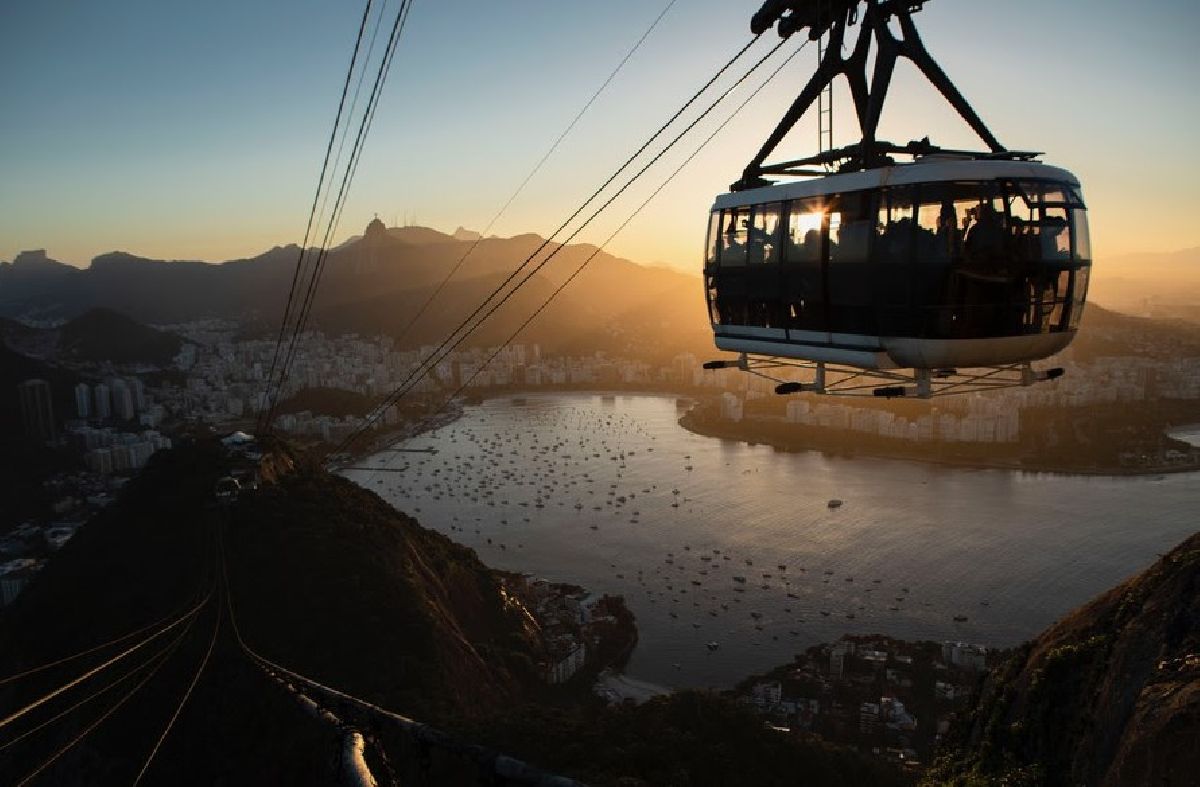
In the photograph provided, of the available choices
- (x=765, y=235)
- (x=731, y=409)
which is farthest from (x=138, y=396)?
(x=765, y=235)

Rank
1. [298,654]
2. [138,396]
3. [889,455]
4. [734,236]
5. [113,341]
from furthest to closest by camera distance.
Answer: [113,341], [138,396], [889,455], [298,654], [734,236]

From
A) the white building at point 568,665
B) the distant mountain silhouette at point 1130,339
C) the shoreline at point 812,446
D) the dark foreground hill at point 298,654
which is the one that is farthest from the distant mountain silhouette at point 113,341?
the distant mountain silhouette at point 1130,339

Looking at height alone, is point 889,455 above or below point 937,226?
below

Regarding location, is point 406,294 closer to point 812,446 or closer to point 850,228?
point 812,446

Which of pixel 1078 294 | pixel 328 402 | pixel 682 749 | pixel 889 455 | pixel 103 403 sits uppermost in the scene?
Result: pixel 1078 294

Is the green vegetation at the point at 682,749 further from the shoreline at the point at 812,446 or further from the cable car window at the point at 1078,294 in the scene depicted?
the shoreline at the point at 812,446

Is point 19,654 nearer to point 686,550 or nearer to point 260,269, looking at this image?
point 686,550
